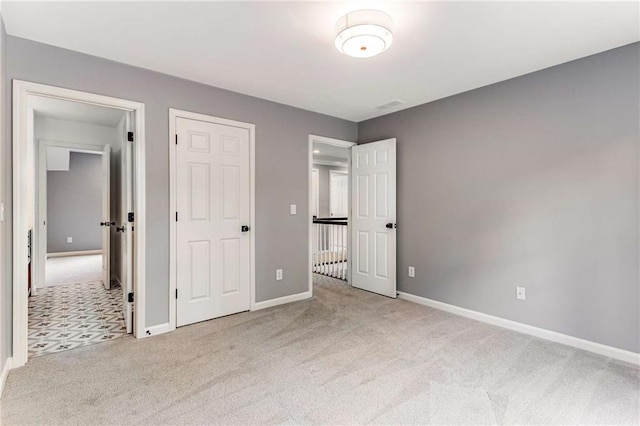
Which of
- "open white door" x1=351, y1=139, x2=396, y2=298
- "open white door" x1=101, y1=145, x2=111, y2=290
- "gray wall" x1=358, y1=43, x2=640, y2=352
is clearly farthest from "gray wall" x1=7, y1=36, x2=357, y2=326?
"open white door" x1=101, y1=145, x2=111, y2=290

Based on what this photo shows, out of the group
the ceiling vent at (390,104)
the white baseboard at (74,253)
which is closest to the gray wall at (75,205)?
the white baseboard at (74,253)

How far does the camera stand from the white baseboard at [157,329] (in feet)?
9.31

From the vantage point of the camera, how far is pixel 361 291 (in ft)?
14.3

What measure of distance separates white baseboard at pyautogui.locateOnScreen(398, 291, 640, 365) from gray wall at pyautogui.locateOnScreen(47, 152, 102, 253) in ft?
25.3

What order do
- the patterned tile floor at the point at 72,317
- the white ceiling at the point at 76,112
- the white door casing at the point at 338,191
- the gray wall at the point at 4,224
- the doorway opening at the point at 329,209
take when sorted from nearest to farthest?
the gray wall at the point at 4,224
the patterned tile floor at the point at 72,317
the white ceiling at the point at 76,112
the doorway opening at the point at 329,209
the white door casing at the point at 338,191

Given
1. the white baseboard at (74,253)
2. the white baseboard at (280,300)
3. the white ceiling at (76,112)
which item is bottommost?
the white baseboard at (280,300)

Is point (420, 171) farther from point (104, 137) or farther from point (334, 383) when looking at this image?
point (104, 137)

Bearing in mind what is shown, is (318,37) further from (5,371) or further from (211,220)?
(5,371)

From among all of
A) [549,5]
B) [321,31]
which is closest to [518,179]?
[549,5]

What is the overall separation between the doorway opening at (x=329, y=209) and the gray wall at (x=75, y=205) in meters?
5.33

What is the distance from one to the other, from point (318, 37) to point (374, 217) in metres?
2.50

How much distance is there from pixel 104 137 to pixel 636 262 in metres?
6.19

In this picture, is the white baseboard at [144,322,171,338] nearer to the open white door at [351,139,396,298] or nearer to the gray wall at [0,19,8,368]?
the gray wall at [0,19,8,368]

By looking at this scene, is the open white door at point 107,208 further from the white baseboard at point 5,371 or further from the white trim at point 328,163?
the white trim at point 328,163
